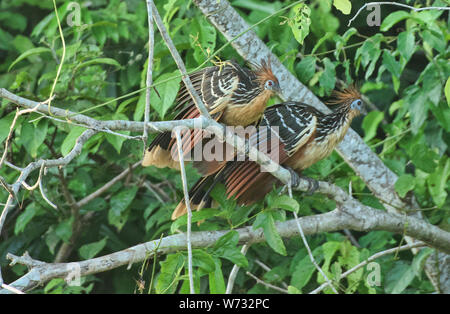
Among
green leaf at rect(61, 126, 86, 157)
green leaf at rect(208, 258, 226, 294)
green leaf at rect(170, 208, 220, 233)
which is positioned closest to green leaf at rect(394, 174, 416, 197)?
green leaf at rect(170, 208, 220, 233)

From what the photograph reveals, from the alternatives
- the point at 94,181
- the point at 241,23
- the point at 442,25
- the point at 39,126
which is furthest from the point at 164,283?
the point at 442,25

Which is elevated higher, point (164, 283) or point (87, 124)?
point (87, 124)

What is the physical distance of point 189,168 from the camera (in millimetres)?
3822

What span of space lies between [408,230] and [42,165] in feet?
6.40

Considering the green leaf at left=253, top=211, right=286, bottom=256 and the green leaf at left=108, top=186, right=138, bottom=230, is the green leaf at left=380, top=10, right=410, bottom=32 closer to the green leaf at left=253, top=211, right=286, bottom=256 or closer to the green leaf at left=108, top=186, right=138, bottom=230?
the green leaf at left=253, top=211, right=286, bottom=256

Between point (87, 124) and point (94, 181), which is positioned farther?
point (94, 181)

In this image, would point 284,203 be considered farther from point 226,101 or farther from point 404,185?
point 404,185

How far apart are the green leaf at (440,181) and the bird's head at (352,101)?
1.84 feet

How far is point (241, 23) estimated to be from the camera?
3.36 m

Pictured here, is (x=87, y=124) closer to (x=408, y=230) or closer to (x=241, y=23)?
(x=241, y=23)

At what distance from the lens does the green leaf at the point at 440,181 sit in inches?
139

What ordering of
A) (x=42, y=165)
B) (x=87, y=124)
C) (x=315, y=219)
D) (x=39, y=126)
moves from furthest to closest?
(x=39, y=126) → (x=315, y=219) → (x=87, y=124) → (x=42, y=165)

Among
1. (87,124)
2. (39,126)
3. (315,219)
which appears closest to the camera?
(87,124)

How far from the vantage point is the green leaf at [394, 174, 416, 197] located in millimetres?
3361
